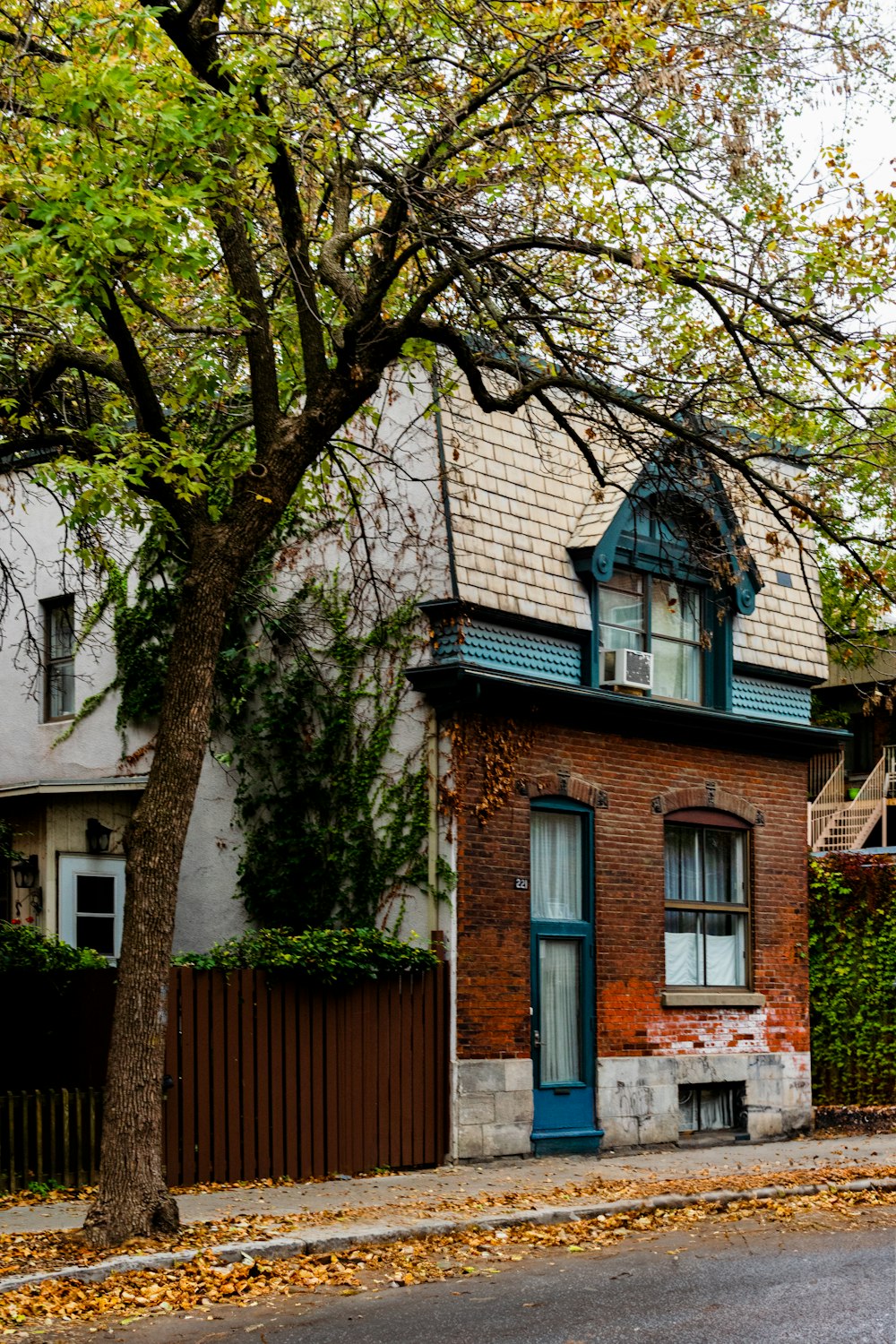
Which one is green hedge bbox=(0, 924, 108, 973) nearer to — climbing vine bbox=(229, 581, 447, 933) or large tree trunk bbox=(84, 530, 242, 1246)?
climbing vine bbox=(229, 581, 447, 933)

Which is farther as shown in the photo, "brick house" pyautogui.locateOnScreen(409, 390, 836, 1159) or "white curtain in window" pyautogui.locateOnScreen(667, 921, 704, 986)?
"white curtain in window" pyautogui.locateOnScreen(667, 921, 704, 986)

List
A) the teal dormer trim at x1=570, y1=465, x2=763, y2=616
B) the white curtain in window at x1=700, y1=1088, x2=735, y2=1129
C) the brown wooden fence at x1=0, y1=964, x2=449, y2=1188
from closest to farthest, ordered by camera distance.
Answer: the brown wooden fence at x1=0, y1=964, x2=449, y2=1188 < the teal dormer trim at x1=570, y1=465, x2=763, y2=616 < the white curtain in window at x1=700, y1=1088, x2=735, y2=1129

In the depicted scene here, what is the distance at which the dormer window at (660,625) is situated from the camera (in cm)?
1780

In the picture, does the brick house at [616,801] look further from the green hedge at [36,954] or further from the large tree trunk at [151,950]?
the large tree trunk at [151,950]

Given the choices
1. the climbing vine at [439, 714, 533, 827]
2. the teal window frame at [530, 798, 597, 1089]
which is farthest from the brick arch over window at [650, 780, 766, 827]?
the climbing vine at [439, 714, 533, 827]

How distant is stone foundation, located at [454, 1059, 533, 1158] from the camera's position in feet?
49.3

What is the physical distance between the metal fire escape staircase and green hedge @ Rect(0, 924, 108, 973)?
2151 centimetres

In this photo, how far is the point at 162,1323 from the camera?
328 inches

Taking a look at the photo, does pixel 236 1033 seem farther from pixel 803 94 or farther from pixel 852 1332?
pixel 803 94

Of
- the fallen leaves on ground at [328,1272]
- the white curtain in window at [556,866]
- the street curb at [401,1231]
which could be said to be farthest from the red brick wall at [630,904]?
the fallen leaves on ground at [328,1272]

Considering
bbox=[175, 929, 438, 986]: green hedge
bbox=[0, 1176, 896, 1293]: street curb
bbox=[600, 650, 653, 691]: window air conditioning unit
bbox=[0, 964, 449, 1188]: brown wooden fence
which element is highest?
bbox=[600, 650, 653, 691]: window air conditioning unit

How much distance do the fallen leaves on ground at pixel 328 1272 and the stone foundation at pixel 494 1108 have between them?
3.13 metres

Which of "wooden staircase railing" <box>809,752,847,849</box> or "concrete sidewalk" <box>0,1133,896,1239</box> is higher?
"wooden staircase railing" <box>809,752,847,849</box>

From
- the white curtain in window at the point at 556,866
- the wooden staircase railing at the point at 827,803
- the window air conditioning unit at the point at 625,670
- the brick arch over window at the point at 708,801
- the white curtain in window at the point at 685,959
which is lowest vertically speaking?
the white curtain in window at the point at 685,959
